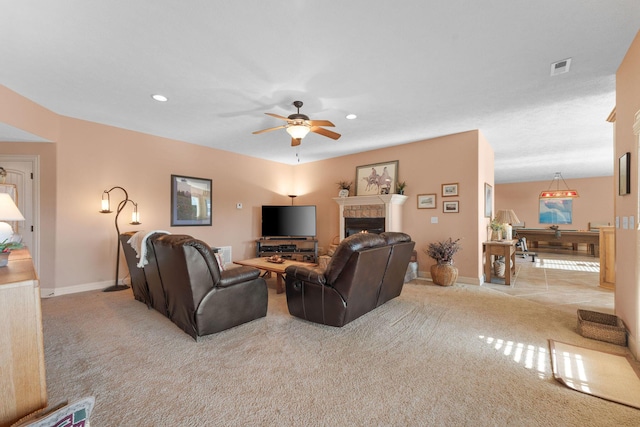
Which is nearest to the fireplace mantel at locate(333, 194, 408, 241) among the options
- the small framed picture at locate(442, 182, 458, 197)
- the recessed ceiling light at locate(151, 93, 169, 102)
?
the small framed picture at locate(442, 182, 458, 197)

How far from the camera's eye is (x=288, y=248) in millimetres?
6215

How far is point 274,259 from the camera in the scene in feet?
14.6

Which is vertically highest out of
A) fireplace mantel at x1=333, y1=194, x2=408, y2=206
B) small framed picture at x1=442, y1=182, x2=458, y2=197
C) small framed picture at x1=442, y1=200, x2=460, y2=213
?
small framed picture at x1=442, y1=182, x2=458, y2=197

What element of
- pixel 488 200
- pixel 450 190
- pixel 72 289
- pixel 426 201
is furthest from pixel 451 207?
pixel 72 289

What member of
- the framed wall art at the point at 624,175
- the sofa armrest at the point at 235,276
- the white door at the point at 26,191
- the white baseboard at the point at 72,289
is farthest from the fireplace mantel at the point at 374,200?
the white door at the point at 26,191

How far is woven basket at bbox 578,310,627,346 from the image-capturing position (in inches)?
97.9

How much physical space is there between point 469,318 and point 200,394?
112 inches

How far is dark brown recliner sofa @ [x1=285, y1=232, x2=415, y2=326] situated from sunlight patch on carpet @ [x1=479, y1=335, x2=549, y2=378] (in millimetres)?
1131

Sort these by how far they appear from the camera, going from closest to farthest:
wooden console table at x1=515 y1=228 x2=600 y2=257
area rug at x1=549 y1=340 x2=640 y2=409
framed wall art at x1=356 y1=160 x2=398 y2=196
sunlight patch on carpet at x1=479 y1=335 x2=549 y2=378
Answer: area rug at x1=549 y1=340 x2=640 y2=409 → sunlight patch on carpet at x1=479 y1=335 x2=549 y2=378 → framed wall art at x1=356 y1=160 x2=398 y2=196 → wooden console table at x1=515 y1=228 x2=600 y2=257

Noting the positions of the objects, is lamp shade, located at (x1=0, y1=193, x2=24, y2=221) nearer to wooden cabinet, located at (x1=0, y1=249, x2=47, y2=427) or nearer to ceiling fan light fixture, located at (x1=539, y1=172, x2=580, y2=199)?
wooden cabinet, located at (x1=0, y1=249, x2=47, y2=427)

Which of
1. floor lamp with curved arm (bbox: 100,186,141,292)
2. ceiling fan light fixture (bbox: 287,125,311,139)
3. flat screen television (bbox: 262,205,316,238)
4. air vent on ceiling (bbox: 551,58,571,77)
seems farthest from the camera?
flat screen television (bbox: 262,205,316,238)

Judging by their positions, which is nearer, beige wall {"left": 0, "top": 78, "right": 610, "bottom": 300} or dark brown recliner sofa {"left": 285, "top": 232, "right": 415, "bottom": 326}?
dark brown recliner sofa {"left": 285, "top": 232, "right": 415, "bottom": 326}

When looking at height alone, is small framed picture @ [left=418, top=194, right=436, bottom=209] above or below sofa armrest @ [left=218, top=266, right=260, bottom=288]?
above

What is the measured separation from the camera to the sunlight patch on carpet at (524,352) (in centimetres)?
214
